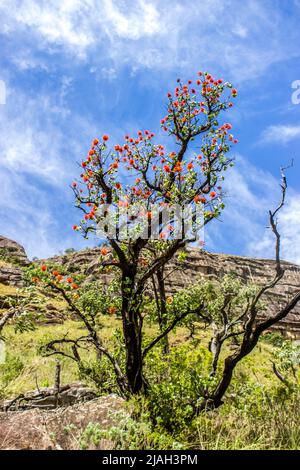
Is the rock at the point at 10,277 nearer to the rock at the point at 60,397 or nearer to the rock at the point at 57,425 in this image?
the rock at the point at 60,397

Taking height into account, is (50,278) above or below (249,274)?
below

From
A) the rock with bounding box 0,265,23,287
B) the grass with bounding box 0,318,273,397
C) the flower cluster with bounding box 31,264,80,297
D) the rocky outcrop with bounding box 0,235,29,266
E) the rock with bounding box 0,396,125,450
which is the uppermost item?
the rocky outcrop with bounding box 0,235,29,266

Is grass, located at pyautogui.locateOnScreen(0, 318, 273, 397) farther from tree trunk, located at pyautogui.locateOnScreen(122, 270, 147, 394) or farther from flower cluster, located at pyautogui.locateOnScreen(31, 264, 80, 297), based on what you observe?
flower cluster, located at pyautogui.locateOnScreen(31, 264, 80, 297)

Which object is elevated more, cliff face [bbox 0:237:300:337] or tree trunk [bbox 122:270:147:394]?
cliff face [bbox 0:237:300:337]

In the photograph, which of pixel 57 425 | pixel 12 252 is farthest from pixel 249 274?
pixel 57 425

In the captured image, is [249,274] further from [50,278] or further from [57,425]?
[57,425]

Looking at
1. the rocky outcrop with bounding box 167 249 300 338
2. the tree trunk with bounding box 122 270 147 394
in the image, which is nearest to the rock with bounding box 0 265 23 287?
the rocky outcrop with bounding box 167 249 300 338

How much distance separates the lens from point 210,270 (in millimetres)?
116188

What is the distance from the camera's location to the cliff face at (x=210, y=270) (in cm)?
8412

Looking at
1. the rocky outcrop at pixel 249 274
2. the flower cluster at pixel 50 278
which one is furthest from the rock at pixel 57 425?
the rocky outcrop at pixel 249 274

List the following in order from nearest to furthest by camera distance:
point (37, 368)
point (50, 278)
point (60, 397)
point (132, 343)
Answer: point (132, 343), point (50, 278), point (60, 397), point (37, 368)

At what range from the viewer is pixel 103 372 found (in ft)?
40.7

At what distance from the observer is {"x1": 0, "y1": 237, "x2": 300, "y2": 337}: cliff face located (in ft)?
276
